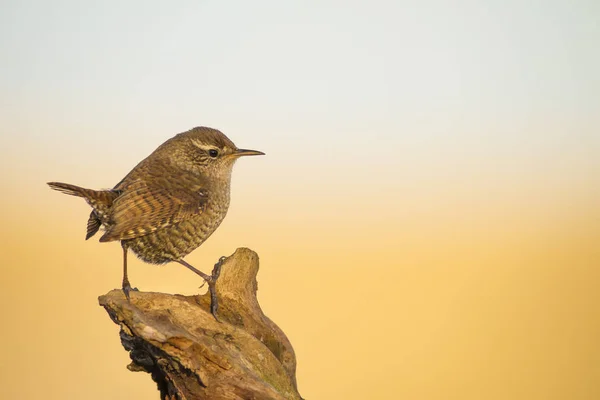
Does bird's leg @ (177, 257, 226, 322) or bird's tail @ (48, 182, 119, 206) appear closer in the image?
bird's tail @ (48, 182, 119, 206)

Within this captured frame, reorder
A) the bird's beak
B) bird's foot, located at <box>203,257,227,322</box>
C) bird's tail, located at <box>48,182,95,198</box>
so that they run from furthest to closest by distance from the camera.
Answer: the bird's beak → bird's foot, located at <box>203,257,227,322</box> → bird's tail, located at <box>48,182,95,198</box>

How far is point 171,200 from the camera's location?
14.0ft

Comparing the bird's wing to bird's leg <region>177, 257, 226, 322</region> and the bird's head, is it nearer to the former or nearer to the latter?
the bird's head

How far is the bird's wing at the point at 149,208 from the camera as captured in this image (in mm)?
3951

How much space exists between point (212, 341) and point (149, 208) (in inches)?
37.4

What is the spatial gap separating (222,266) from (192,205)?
50 cm

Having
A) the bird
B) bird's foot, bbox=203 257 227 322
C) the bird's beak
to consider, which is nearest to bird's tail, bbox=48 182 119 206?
the bird

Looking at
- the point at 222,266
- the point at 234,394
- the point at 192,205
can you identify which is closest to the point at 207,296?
the point at 222,266

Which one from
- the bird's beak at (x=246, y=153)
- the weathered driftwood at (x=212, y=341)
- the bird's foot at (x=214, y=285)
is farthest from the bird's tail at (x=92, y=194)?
the bird's beak at (x=246, y=153)

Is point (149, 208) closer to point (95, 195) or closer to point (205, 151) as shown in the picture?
point (95, 195)

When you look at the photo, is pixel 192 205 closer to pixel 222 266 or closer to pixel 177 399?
pixel 222 266

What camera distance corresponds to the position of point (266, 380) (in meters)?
4.02

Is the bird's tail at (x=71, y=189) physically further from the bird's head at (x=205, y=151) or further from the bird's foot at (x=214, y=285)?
the bird's foot at (x=214, y=285)

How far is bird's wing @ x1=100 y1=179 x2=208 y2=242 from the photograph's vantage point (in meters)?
3.95
